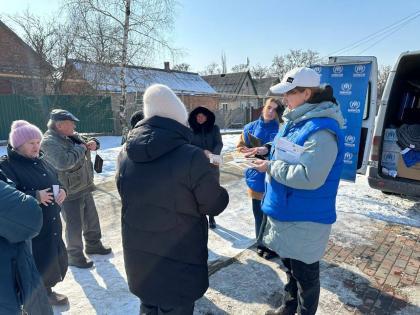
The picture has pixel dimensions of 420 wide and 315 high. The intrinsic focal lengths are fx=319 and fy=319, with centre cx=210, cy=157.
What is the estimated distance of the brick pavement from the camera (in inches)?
115

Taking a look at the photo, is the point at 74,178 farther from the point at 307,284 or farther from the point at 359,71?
the point at 359,71

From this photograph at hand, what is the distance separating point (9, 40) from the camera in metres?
19.4

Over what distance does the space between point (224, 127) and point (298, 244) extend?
22297mm

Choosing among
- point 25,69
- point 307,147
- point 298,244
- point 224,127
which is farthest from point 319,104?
point 224,127

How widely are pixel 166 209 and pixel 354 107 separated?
4.98m

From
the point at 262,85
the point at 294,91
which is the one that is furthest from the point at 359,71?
the point at 262,85

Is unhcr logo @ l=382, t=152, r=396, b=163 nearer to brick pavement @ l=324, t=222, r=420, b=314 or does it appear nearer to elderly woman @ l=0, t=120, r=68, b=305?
brick pavement @ l=324, t=222, r=420, b=314

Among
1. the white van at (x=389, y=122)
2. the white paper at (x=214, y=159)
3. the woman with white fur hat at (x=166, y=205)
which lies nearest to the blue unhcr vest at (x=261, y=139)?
the white paper at (x=214, y=159)

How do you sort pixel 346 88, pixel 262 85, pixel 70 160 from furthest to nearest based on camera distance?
pixel 262 85
pixel 346 88
pixel 70 160

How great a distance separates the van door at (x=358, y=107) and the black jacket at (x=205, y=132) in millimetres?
2590

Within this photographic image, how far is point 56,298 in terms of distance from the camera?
2.87m

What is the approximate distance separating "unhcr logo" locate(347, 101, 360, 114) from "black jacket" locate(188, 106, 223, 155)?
2.77 m

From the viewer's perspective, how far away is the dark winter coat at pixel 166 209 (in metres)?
1.75

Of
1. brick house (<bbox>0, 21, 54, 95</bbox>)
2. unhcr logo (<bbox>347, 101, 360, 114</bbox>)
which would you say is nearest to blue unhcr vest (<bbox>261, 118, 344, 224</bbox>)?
unhcr logo (<bbox>347, 101, 360, 114</bbox>)
